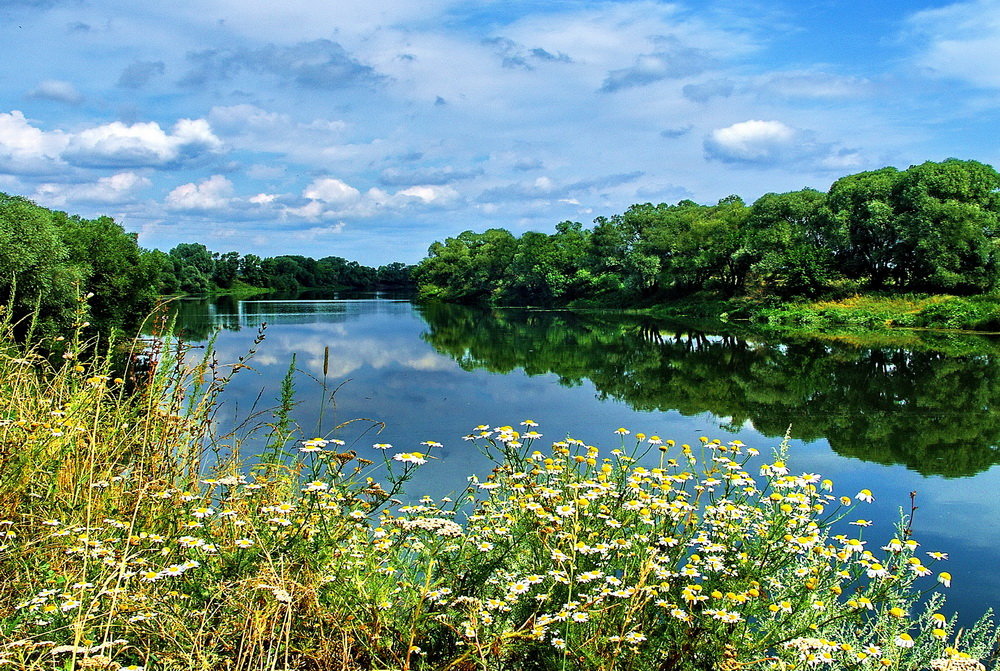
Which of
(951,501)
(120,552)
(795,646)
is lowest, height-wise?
(951,501)

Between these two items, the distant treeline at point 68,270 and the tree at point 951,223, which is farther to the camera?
the tree at point 951,223

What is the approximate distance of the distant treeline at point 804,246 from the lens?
32.0 meters

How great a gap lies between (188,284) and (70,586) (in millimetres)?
94977

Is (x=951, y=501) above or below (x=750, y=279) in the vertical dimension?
below

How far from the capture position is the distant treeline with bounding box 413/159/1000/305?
32.0m

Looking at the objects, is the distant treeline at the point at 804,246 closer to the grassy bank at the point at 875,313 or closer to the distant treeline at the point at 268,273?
the grassy bank at the point at 875,313

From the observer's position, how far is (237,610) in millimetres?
2725

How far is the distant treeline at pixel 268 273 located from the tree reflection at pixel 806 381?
5797 centimetres

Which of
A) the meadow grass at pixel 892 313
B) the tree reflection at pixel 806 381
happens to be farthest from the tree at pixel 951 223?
the tree reflection at pixel 806 381

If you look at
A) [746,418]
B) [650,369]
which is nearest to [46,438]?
[746,418]

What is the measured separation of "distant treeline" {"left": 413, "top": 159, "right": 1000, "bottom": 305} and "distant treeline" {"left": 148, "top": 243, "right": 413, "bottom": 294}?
142 ft

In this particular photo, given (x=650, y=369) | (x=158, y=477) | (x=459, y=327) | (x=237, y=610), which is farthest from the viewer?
(x=459, y=327)

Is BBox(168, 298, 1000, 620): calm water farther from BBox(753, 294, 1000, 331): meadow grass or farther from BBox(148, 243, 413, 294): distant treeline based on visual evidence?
BBox(148, 243, 413, 294): distant treeline

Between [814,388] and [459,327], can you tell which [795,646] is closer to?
[814,388]
